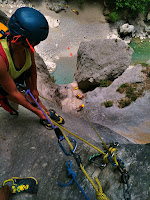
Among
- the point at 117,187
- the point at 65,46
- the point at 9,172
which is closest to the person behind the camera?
the point at 117,187

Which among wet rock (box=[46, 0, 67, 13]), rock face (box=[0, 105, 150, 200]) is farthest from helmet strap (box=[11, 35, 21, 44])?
wet rock (box=[46, 0, 67, 13])

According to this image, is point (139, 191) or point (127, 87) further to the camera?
point (127, 87)

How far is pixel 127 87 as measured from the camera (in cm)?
661

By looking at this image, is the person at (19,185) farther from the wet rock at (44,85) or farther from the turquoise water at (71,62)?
the turquoise water at (71,62)

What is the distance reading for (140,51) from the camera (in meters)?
13.8

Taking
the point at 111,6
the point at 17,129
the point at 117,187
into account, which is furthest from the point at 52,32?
the point at 117,187

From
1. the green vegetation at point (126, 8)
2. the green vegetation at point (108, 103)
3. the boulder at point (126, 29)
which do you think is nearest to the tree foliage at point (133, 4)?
the green vegetation at point (126, 8)

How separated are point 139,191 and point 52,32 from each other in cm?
1475

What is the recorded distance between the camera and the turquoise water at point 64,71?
1081cm

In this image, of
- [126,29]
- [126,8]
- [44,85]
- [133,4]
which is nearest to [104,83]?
[44,85]

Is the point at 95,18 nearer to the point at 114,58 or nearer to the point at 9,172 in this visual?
the point at 114,58

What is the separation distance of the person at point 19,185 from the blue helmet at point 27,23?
1544 mm

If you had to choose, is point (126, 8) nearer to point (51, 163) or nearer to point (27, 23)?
point (27, 23)

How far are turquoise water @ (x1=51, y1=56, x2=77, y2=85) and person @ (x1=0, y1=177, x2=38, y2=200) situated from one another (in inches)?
351
